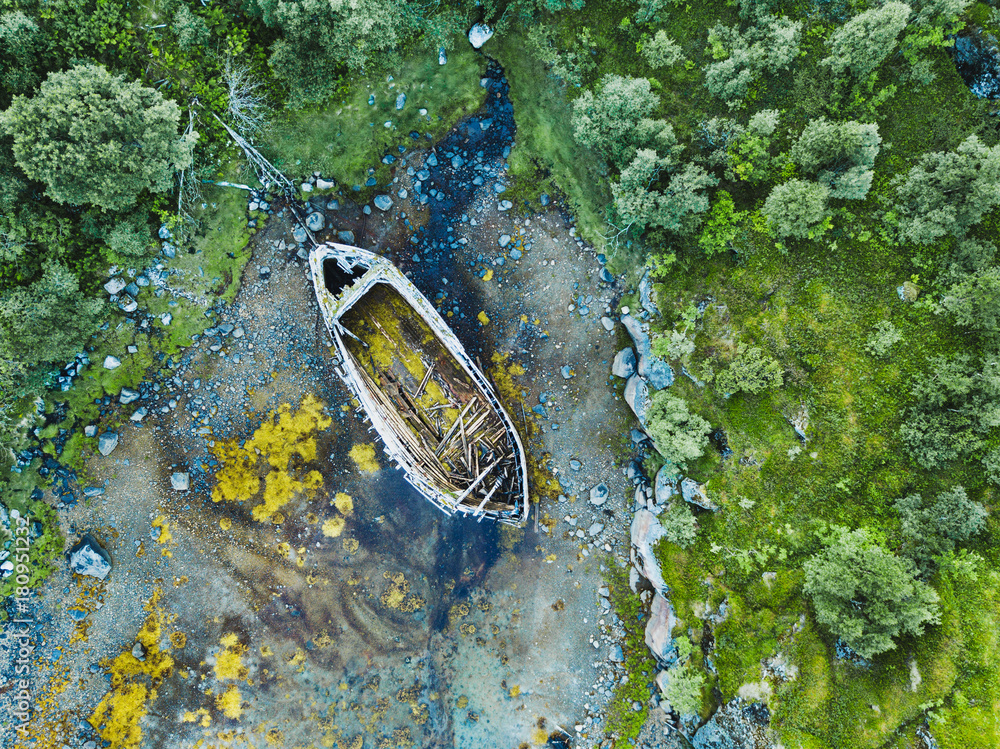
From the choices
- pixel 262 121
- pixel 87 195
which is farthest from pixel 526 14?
pixel 87 195

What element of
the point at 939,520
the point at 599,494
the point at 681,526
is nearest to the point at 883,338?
the point at 939,520

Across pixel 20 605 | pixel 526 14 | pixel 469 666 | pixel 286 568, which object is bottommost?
pixel 469 666

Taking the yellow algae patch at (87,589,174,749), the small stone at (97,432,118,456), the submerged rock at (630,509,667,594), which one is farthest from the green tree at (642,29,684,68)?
the yellow algae patch at (87,589,174,749)

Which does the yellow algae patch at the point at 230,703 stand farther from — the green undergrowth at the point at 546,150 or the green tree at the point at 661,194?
the green tree at the point at 661,194

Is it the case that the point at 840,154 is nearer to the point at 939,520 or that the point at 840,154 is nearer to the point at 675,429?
the point at 675,429

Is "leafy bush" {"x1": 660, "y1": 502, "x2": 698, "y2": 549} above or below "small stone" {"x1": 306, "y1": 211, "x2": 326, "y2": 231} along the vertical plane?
below

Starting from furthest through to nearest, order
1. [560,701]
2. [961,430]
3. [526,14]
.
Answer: [560,701], [526,14], [961,430]

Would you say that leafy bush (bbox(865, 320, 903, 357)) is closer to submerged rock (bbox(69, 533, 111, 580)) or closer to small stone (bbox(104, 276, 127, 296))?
small stone (bbox(104, 276, 127, 296))

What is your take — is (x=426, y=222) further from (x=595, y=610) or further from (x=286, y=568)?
(x=595, y=610)
